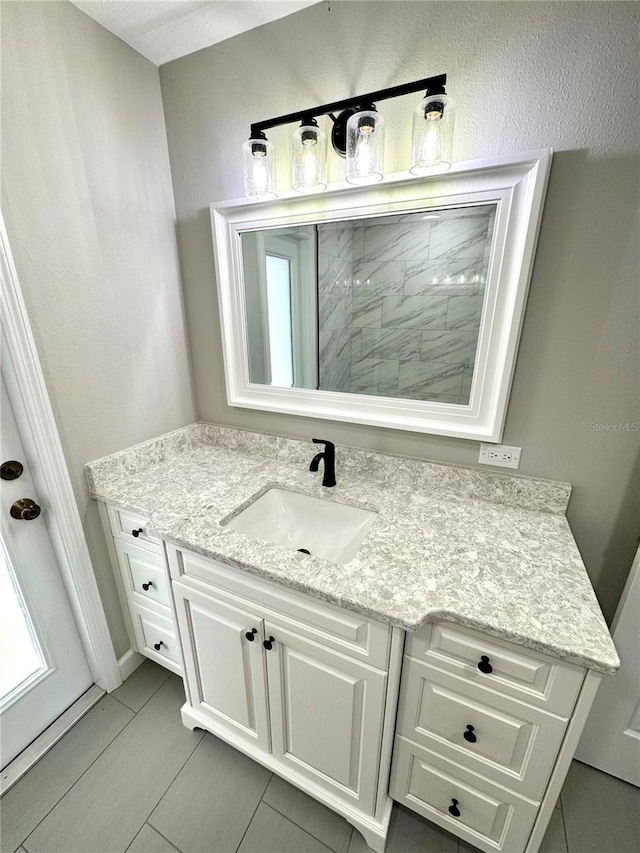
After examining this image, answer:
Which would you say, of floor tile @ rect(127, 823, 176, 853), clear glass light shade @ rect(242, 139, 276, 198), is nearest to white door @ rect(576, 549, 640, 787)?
floor tile @ rect(127, 823, 176, 853)

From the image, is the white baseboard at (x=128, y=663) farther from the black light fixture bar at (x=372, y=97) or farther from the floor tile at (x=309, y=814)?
the black light fixture bar at (x=372, y=97)

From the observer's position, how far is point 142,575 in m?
1.32

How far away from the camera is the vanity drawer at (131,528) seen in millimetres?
1211

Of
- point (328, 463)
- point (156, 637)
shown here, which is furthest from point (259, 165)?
point (156, 637)

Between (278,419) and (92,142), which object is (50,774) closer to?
(278,419)

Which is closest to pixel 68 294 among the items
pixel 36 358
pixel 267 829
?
pixel 36 358

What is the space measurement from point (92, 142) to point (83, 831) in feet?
7.06

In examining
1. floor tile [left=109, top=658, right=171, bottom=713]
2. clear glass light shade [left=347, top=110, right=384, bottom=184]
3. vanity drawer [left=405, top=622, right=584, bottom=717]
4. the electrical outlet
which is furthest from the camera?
floor tile [left=109, top=658, right=171, bottom=713]

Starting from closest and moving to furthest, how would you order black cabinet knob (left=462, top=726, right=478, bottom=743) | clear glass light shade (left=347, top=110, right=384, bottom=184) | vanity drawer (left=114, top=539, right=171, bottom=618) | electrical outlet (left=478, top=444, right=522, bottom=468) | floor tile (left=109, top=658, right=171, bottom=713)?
black cabinet knob (left=462, top=726, right=478, bottom=743), clear glass light shade (left=347, top=110, right=384, bottom=184), electrical outlet (left=478, top=444, right=522, bottom=468), vanity drawer (left=114, top=539, right=171, bottom=618), floor tile (left=109, top=658, right=171, bottom=713)

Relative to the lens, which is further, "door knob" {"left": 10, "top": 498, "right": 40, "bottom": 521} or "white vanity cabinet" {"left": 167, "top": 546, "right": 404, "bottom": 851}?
"door knob" {"left": 10, "top": 498, "right": 40, "bottom": 521}

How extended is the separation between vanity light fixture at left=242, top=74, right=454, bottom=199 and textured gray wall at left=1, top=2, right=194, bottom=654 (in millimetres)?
499

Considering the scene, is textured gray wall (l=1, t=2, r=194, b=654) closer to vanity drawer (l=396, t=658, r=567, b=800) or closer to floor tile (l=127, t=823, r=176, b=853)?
floor tile (l=127, t=823, r=176, b=853)

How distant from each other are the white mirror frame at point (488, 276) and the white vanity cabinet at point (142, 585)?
0.65 metres

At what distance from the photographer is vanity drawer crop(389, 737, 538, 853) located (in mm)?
859
